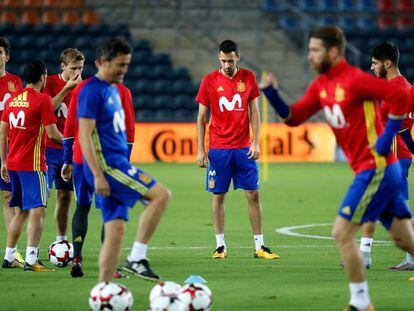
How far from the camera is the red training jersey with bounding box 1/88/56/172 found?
9836 mm

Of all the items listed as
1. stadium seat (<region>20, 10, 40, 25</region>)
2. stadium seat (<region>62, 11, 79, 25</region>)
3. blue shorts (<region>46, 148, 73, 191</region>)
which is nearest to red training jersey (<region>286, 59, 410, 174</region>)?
blue shorts (<region>46, 148, 73, 191</region>)

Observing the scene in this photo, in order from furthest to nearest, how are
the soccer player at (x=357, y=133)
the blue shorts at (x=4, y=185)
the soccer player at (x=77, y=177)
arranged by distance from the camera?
the blue shorts at (x=4, y=185) → the soccer player at (x=77, y=177) → the soccer player at (x=357, y=133)

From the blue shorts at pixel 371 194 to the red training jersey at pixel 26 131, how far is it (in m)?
3.56

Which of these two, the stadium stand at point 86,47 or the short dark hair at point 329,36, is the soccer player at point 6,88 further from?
the stadium stand at point 86,47

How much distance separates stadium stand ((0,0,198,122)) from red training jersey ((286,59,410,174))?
2327 cm

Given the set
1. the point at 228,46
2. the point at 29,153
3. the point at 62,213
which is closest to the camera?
the point at 29,153

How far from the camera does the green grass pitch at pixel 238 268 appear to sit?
8133 mm

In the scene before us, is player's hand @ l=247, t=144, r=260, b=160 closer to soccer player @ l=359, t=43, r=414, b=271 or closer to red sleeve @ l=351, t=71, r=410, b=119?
soccer player @ l=359, t=43, r=414, b=271

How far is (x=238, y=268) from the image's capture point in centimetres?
1020

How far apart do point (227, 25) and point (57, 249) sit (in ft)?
78.3

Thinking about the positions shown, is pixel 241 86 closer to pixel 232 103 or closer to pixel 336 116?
pixel 232 103

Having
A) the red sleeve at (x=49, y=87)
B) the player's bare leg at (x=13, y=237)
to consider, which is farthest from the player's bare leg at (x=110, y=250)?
the red sleeve at (x=49, y=87)

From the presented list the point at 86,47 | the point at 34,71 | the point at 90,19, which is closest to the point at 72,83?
the point at 34,71

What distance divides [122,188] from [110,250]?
457 millimetres
